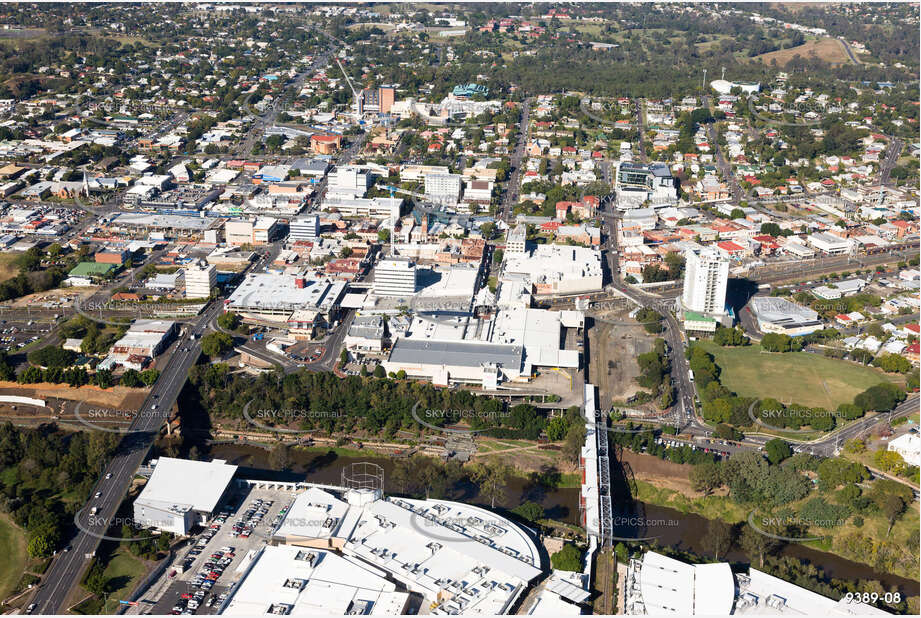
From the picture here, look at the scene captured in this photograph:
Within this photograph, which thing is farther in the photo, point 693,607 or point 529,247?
point 529,247

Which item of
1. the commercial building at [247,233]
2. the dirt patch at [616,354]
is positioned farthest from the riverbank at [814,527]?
the commercial building at [247,233]

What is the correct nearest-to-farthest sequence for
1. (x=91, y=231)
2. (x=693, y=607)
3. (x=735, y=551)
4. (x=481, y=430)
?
(x=693, y=607)
(x=735, y=551)
(x=481, y=430)
(x=91, y=231)

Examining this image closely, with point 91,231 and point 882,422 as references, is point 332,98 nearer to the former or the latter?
point 91,231

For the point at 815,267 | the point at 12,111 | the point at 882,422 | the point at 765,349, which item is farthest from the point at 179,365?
the point at 12,111

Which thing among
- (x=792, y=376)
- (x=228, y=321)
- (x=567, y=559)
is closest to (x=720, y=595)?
(x=567, y=559)

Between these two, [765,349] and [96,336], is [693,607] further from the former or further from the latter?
[96,336]

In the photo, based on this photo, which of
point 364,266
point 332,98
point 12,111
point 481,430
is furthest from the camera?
point 332,98

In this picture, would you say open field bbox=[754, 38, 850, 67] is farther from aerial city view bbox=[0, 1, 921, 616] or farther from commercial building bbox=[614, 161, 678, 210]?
commercial building bbox=[614, 161, 678, 210]
